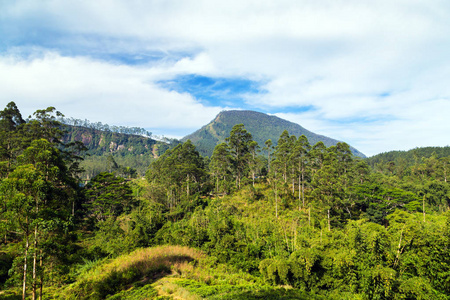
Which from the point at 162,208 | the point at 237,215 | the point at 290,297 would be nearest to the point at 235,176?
the point at 237,215

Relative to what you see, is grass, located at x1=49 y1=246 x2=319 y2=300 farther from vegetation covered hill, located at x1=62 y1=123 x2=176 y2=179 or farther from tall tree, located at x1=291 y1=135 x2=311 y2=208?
vegetation covered hill, located at x1=62 y1=123 x2=176 y2=179

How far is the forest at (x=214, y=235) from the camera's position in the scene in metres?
10.9

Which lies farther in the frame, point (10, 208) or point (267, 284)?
point (267, 284)

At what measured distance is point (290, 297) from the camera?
12375mm

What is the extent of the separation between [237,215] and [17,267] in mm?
22024

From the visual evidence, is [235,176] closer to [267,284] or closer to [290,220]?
[290,220]

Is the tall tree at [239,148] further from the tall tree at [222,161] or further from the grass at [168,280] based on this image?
the grass at [168,280]

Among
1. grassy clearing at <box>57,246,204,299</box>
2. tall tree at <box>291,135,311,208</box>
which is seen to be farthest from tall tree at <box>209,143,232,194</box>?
grassy clearing at <box>57,246,204,299</box>

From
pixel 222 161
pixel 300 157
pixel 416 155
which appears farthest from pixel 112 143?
pixel 416 155

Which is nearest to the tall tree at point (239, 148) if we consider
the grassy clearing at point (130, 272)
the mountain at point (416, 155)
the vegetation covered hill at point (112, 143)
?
the grassy clearing at point (130, 272)

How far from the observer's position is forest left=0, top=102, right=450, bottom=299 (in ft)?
35.7

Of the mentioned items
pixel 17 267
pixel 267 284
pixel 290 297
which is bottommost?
pixel 267 284

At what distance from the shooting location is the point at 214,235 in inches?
848

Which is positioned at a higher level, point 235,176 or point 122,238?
point 235,176
